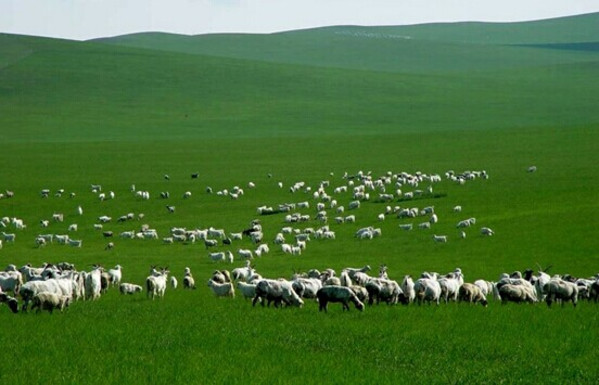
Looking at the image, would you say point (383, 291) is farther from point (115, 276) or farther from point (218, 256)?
point (218, 256)

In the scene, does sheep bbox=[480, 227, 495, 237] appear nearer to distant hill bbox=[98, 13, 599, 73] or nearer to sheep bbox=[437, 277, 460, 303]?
sheep bbox=[437, 277, 460, 303]

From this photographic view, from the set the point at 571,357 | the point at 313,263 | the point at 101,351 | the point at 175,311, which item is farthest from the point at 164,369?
the point at 313,263

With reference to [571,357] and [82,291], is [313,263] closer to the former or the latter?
[82,291]

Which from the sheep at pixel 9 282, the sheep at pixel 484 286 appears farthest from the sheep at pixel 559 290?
the sheep at pixel 9 282

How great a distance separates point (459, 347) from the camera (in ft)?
54.9

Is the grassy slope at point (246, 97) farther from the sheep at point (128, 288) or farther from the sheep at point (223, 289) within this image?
the sheep at point (223, 289)

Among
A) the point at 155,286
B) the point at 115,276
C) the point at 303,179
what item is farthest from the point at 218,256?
the point at 303,179

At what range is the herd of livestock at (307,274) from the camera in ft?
77.8

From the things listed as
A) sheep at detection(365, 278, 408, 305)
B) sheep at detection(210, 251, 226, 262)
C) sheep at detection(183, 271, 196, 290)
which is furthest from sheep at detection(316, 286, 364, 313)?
sheep at detection(210, 251, 226, 262)

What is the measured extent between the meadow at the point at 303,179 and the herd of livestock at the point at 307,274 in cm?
67

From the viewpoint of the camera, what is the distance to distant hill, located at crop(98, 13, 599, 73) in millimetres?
154000

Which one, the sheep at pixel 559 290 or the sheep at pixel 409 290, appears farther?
the sheep at pixel 409 290

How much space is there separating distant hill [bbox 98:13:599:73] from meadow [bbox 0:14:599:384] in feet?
2.54

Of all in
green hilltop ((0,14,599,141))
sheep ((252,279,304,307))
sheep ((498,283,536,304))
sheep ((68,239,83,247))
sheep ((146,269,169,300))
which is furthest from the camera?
green hilltop ((0,14,599,141))
